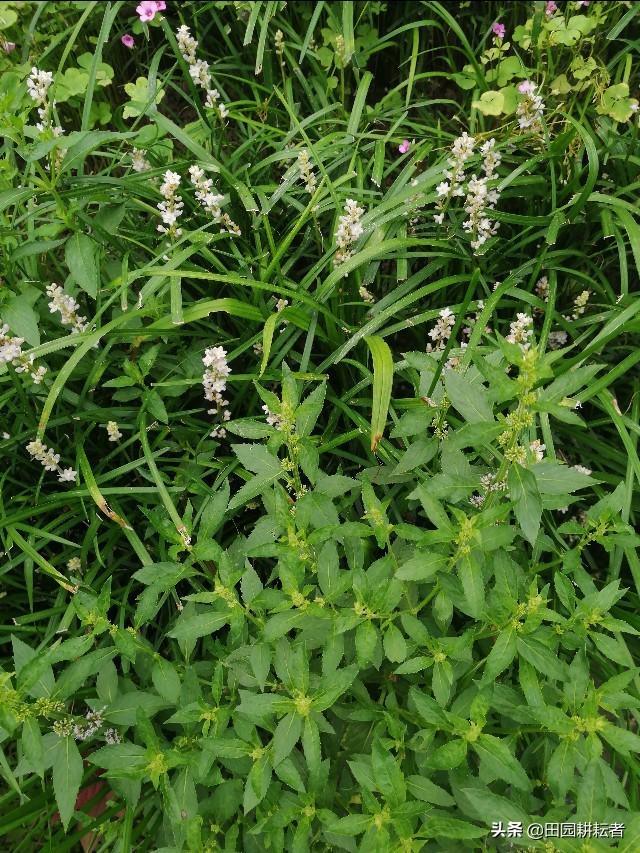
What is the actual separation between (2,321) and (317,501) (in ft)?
4.00

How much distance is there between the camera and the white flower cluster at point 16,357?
200 cm

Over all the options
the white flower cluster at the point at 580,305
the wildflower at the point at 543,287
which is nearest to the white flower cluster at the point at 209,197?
the wildflower at the point at 543,287

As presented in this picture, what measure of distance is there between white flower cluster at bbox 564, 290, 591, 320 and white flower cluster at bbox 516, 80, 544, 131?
699 millimetres

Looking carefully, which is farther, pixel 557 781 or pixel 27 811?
pixel 27 811

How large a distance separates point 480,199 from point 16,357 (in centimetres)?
164

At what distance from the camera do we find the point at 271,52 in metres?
3.22

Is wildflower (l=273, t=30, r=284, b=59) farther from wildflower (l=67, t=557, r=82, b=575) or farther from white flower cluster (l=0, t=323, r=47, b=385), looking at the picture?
wildflower (l=67, t=557, r=82, b=575)

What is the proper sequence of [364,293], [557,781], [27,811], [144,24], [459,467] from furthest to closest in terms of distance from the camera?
[144,24] < [364,293] < [27,811] < [459,467] < [557,781]

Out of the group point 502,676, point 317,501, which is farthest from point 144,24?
point 502,676

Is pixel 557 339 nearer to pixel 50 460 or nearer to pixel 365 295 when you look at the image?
pixel 365 295

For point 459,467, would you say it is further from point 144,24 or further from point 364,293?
point 144,24

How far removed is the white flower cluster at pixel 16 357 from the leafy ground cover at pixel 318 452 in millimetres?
16

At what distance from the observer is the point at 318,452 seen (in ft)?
6.09

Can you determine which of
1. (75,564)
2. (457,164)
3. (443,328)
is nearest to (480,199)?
(457,164)
